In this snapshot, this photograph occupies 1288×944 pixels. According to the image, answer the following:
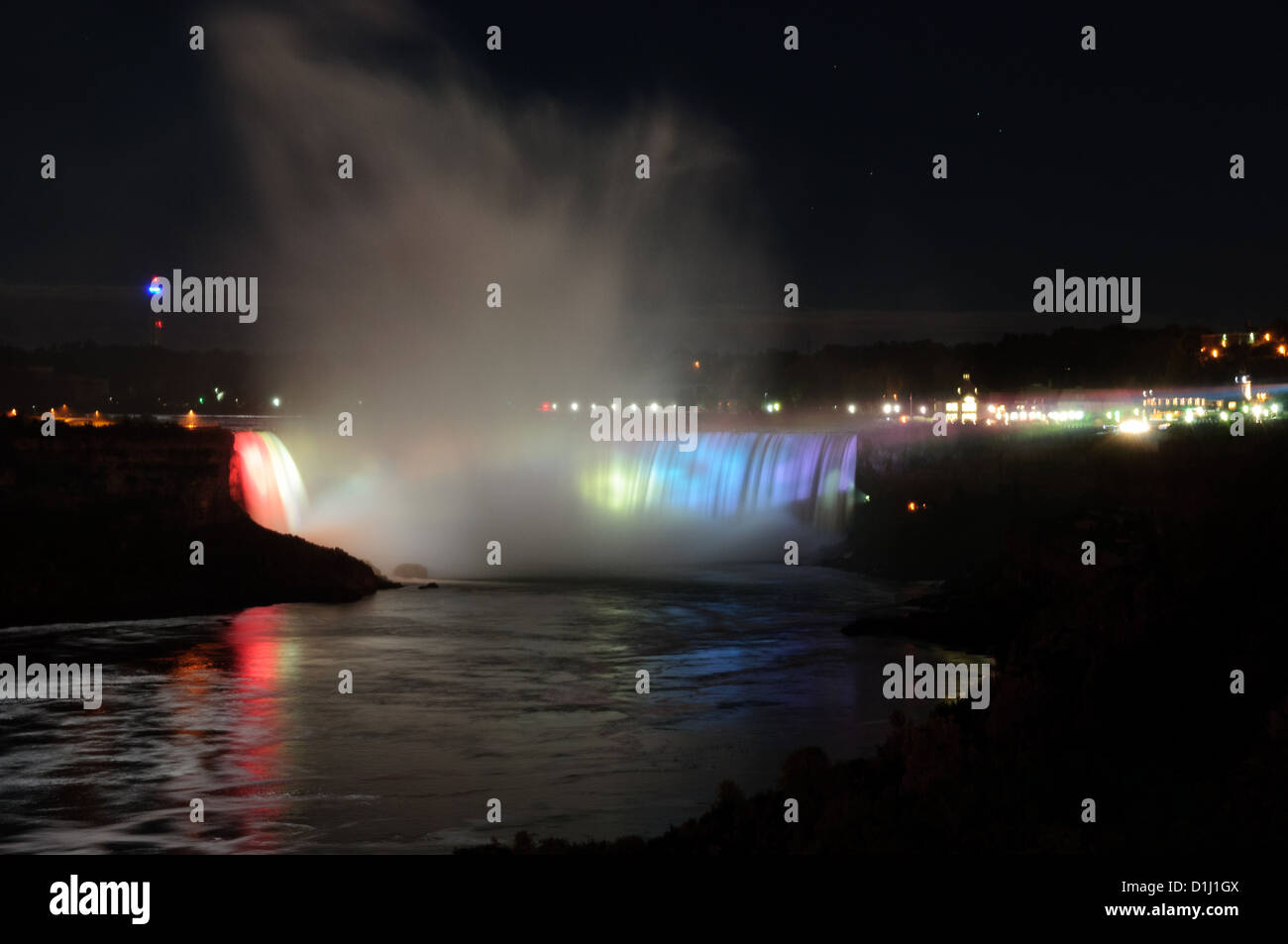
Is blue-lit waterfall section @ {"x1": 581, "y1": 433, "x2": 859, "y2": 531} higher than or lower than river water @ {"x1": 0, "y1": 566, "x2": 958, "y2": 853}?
higher

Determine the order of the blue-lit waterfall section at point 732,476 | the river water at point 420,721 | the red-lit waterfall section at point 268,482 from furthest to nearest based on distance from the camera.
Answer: the blue-lit waterfall section at point 732,476
the red-lit waterfall section at point 268,482
the river water at point 420,721

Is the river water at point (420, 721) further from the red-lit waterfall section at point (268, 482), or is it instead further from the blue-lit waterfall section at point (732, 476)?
the blue-lit waterfall section at point (732, 476)

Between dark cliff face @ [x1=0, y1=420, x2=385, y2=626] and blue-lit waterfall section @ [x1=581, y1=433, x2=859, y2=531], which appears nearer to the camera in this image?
dark cliff face @ [x1=0, y1=420, x2=385, y2=626]

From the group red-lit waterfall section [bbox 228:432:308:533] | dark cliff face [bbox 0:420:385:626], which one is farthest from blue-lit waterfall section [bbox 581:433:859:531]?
dark cliff face [bbox 0:420:385:626]

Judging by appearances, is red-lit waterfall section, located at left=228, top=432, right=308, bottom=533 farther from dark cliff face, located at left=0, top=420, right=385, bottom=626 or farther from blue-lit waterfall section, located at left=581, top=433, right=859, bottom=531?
blue-lit waterfall section, located at left=581, top=433, right=859, bottom=531

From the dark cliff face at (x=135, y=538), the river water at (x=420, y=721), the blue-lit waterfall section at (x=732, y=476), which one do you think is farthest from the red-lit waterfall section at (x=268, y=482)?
the blue-lit waterfall section at (x=732, y=476)
